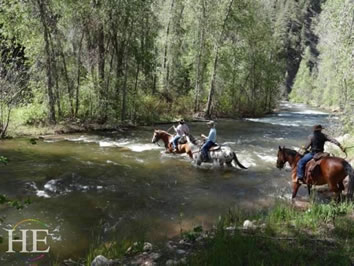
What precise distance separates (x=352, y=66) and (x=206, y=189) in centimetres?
1180

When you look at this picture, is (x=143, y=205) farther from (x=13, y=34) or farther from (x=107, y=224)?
(x=13, y=34)

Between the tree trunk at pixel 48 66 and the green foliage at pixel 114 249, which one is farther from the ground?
the tree trunk at pixel 48 66

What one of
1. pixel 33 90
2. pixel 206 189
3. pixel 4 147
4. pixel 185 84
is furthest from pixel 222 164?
pixel 185 84

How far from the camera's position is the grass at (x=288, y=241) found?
19.2 ft

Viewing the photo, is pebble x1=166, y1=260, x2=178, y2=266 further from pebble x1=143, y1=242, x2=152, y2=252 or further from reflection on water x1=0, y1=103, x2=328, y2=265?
reflection on water x1=0, y1=103, x2=328, y2=265

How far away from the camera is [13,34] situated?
21.9m

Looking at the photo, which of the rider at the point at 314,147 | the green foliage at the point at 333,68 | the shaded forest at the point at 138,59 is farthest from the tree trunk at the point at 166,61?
the rider at the point at 314,147

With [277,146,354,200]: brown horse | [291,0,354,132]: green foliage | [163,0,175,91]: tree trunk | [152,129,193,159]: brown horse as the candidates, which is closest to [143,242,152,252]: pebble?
[277,146,354,200]: brown horse

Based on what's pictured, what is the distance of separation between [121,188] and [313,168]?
6765 mm

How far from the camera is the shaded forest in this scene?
2266 cm

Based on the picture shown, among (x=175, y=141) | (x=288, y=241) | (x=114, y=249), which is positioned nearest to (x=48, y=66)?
(x=175, y=141)

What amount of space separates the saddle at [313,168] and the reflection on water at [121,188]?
1312 mm

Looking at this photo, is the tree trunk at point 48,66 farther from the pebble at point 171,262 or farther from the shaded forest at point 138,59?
the pebble at point 171,262

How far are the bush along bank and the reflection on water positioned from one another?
1125 millimetres
